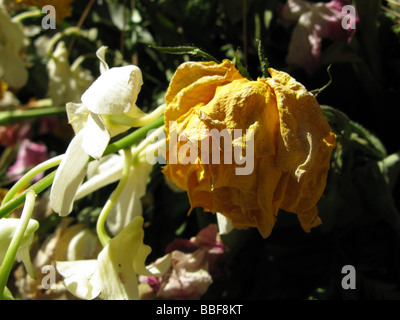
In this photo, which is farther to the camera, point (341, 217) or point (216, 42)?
point (216, 42)

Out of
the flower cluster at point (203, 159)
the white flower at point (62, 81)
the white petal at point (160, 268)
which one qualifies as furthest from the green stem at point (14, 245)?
the white flower at point (62, 81)

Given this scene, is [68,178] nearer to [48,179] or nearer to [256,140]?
[48,179]

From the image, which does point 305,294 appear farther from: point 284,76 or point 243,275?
point 284,76

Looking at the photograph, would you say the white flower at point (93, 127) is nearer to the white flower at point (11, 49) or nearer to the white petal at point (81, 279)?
the white petal at point (81, 279)

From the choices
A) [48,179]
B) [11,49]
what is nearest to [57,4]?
[11,49]
